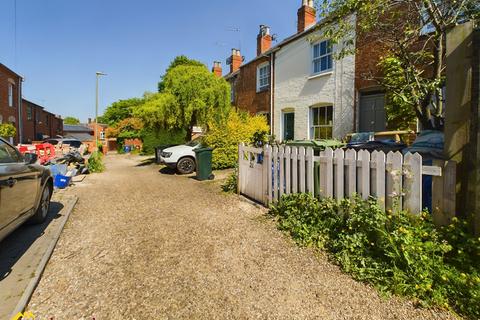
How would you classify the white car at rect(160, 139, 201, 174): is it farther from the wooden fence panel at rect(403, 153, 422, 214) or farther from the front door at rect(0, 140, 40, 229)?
the wooden fence panel at rect(403, 153, 422, 214)

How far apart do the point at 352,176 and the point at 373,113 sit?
25.6ft

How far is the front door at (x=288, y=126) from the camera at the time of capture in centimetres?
1504

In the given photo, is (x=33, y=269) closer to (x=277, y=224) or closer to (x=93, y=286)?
(x=93, y=286)

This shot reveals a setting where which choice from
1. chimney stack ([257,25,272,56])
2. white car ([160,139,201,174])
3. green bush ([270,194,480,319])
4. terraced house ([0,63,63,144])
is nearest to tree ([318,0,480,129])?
green bush ([270,194,480,319])

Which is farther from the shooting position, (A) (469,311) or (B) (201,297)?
(B) (201,297)

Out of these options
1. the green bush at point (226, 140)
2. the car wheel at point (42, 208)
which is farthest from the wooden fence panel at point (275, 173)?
the green bush at point (226, 140)

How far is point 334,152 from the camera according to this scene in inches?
173

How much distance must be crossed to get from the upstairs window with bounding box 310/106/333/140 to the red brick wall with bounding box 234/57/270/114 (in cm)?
410

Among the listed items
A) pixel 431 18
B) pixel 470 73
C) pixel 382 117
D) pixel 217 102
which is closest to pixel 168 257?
pixel 470 73

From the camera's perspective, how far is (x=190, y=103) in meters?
13.7

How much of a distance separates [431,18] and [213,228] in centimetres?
549

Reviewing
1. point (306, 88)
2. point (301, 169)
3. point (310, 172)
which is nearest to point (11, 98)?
point (306, 88)

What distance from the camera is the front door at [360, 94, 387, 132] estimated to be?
10.5m

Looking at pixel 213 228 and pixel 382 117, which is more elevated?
pixel 382 117
